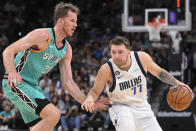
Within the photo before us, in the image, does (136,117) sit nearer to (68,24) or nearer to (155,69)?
(155,69)

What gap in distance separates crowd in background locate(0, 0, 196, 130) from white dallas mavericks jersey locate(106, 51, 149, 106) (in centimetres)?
602

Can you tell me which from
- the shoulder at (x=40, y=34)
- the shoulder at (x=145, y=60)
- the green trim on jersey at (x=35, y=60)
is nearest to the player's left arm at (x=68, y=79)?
the green trim on jersey at (x=35, y=60)

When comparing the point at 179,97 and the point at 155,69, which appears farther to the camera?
the point at 179,97

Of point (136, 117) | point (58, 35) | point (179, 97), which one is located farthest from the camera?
point (179, 97)

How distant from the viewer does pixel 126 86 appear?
15.9ft

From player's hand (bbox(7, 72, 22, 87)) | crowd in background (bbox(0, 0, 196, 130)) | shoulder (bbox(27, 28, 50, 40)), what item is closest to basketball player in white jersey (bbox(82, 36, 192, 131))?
shoulder (bbox(27, 28, 50, 40))

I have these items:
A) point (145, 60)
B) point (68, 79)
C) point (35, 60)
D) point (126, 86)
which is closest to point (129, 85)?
point (126, 86)

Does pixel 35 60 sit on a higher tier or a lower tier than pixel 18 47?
lower

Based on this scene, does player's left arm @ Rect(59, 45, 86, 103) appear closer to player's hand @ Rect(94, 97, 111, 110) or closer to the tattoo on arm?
player's hand @ Rect(94, 97, 111, 110)

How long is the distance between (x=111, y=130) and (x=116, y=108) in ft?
20.0

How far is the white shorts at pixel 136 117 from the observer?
464cm

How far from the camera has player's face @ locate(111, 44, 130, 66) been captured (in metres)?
4.71

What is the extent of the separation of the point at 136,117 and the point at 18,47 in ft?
5.73

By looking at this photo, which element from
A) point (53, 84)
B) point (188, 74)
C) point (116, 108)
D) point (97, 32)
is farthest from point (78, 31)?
point (116, 108)
